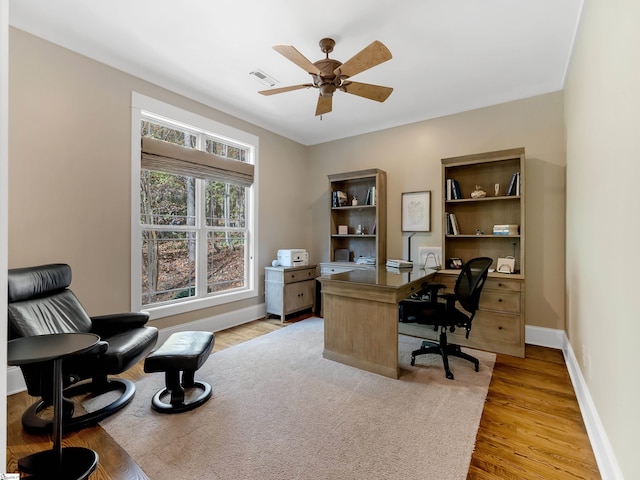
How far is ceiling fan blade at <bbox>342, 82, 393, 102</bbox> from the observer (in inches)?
100

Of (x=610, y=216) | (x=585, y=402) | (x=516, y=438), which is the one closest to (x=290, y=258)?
(x=516, y=438)

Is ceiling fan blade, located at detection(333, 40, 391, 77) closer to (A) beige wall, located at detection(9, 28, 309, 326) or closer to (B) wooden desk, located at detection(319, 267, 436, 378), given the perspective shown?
(B) wooden desk, located at detection(319, 267, 436, 378)

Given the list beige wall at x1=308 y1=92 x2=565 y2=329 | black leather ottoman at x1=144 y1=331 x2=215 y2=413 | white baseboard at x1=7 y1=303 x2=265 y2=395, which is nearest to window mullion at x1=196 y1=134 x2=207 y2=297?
white baseboard at x1=7 y1=303 x2=265 y2=395

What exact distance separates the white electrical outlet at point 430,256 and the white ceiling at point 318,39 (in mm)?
1869

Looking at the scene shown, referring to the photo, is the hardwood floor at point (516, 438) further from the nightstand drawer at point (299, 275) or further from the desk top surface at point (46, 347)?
the nightstand drawer at point (299, 275)

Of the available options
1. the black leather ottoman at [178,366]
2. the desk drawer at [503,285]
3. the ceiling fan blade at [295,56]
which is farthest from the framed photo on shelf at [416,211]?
the black leather ottoman at [178,366]

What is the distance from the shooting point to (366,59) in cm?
218

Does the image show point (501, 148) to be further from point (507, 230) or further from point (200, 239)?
point (200, 239)

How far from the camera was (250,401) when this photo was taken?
221cm

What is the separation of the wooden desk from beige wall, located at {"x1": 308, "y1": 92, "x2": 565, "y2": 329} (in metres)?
1.48

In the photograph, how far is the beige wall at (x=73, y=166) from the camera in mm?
2363

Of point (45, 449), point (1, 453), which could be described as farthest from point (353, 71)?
point (45, 449)

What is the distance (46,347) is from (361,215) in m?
3.97

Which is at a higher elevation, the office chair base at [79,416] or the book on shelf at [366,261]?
the book on shelf at [366,261]
